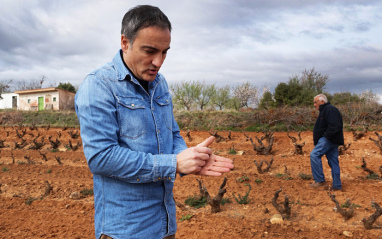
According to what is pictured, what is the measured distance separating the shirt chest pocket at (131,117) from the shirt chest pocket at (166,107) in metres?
0.23

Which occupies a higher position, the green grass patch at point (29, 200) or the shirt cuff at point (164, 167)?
the shirt cuff at point (164, 167)

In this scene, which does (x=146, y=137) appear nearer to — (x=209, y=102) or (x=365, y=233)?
(x=365, y=233)

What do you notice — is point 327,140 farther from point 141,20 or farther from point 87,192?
point 141,20

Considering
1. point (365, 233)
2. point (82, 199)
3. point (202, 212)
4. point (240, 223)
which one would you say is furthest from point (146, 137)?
point (82, 199)

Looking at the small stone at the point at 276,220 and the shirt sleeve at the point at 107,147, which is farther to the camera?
the small stone at the point at 276,220

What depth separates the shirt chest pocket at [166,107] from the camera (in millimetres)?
1982

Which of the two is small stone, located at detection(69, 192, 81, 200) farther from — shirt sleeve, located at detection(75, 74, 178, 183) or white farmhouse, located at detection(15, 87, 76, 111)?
white farmhouse, located at detection(15, 87, 76, 111)

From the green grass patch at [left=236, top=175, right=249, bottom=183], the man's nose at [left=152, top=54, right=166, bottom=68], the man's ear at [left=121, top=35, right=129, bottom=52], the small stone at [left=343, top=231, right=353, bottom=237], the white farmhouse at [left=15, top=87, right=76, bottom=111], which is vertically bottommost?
the small stone at [left=343, top=231, right=353, bottom=237]

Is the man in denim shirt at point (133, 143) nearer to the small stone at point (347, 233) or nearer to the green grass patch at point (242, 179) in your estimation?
the small stone at point (347, 233)

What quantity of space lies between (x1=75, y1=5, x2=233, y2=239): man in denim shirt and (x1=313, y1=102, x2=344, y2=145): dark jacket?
215 inches

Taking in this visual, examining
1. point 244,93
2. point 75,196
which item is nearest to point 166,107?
point 75,196

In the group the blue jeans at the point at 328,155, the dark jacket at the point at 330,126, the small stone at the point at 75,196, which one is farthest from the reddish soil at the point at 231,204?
the dark jacket at the point at 330,126

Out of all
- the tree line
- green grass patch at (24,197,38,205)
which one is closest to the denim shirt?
green grass patch at (24,197,38,205)

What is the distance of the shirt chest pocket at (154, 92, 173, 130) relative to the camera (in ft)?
6.50
